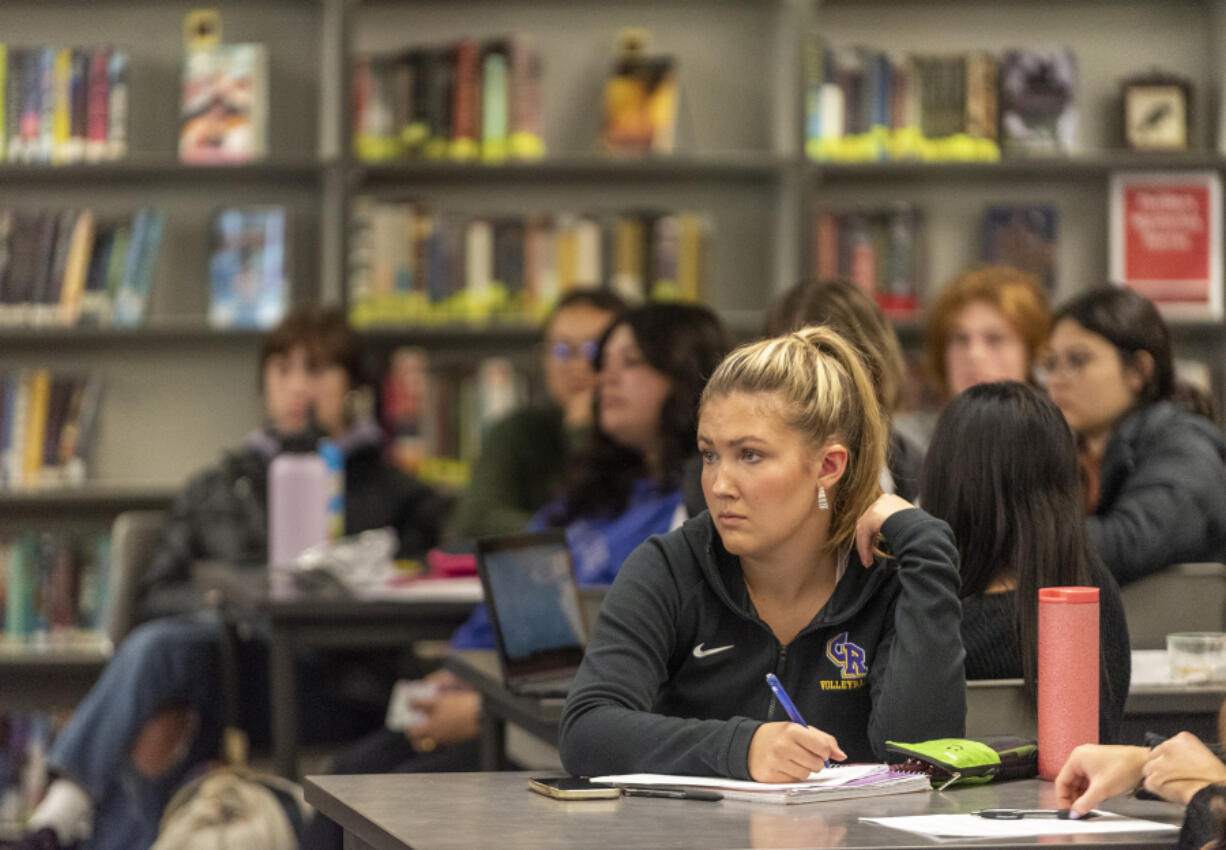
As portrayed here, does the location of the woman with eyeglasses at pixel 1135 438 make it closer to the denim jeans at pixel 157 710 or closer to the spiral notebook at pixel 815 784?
the spiral notebook at pixel 815 784

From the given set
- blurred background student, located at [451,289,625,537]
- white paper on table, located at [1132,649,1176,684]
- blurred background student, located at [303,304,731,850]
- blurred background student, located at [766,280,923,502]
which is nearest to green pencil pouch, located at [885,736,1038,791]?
white paper on table, located at [1132,649,1176,684]

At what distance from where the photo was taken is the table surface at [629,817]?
1256 millimetres

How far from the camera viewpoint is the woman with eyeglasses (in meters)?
2.70

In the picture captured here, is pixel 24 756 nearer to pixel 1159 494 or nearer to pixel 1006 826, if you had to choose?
pixel 1159 494

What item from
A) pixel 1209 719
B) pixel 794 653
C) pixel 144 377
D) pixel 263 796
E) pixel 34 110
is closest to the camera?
pixel 794 653

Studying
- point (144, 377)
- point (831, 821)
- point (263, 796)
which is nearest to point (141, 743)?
point (263, 796)

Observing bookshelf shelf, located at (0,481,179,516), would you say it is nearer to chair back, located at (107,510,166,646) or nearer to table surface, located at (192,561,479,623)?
chair back, located at (107,510,166,646)

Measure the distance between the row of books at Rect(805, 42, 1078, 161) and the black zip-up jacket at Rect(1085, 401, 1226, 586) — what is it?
67.4 inches

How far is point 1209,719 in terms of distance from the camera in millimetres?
2107

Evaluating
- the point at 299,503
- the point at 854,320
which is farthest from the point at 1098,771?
the point at 299,503

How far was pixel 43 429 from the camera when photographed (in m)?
4.52

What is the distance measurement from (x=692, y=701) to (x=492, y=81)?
3036 millimetres

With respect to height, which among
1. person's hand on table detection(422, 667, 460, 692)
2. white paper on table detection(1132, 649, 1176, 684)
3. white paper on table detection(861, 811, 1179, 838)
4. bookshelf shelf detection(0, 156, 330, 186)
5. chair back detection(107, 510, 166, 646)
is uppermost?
bookshelf shelf detection(0, 156, 330, 186)

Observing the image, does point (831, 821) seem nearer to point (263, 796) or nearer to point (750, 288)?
point (263, 796)
